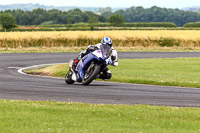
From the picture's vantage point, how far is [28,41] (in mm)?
48094

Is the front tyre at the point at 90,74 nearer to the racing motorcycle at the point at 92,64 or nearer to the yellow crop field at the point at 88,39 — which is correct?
the racing motorcycle at the point at 92,64

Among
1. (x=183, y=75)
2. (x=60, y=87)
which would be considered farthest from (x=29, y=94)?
A: (x=183, y=75)

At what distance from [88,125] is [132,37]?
133 feet

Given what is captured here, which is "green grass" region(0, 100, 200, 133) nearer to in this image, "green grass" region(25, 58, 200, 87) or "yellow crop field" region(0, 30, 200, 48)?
"green grass" region(25, 58, 200, 87)

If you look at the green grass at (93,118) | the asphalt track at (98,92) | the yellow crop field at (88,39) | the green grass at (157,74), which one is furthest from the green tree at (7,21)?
the green grass at (93,118)

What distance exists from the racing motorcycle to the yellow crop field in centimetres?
3006

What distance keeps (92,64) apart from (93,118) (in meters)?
7.06

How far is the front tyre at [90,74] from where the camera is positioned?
57.3ft

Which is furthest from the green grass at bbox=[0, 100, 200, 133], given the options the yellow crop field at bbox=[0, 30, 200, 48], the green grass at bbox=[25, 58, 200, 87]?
the yellow crop field at bbox=[0, 30, 200, 48]

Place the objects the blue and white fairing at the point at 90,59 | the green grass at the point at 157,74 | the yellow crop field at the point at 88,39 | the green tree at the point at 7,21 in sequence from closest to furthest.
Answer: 1. the blue and white fairing at the point at 90,59
2. the green grass at the point at 157,74
3. the yellow crop field at the point at 88,39
4. the green tree at the point at 7,21

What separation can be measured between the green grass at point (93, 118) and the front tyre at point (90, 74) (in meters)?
4.51

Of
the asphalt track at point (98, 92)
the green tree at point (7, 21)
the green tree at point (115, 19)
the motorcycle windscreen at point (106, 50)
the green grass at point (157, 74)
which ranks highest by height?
the motorcycle windscreen at point (106, 50)

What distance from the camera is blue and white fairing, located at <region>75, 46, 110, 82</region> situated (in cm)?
1742

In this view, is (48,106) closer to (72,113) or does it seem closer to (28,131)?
(72,113)
